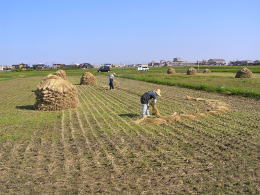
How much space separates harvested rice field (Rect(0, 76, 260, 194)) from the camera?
895 cm

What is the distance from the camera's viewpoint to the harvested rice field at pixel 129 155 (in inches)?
352

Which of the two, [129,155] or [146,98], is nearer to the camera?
[129,155]

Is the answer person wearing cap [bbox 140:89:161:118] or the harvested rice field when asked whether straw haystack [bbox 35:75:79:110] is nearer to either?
the harvested rice field

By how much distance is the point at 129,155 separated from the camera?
11648mm

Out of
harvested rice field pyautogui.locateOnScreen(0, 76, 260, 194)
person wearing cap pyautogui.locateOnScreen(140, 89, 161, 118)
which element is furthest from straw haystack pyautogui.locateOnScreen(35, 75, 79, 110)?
person wearing cap pyautogui.locateOnScreen(140, 89, 161, 118)

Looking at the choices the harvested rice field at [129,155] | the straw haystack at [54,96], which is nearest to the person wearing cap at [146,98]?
the harvested rice field at [129,155]

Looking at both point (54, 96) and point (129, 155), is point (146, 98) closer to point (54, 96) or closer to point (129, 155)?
point (129, 155)

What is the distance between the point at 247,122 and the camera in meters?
16.4

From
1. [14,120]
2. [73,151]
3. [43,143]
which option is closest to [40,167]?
[73,151]

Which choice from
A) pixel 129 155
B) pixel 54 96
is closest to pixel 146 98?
pixel 129 155

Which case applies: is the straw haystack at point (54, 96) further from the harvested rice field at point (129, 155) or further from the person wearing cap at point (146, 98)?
the person wearing cap at point (146, 98)

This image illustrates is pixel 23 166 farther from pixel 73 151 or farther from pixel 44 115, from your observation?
pixel 44 115

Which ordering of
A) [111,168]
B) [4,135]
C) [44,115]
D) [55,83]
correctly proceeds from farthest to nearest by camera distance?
Result: [55,83] < [44,115] < [4,135] < [111,168]

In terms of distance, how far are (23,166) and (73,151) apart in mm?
1927
